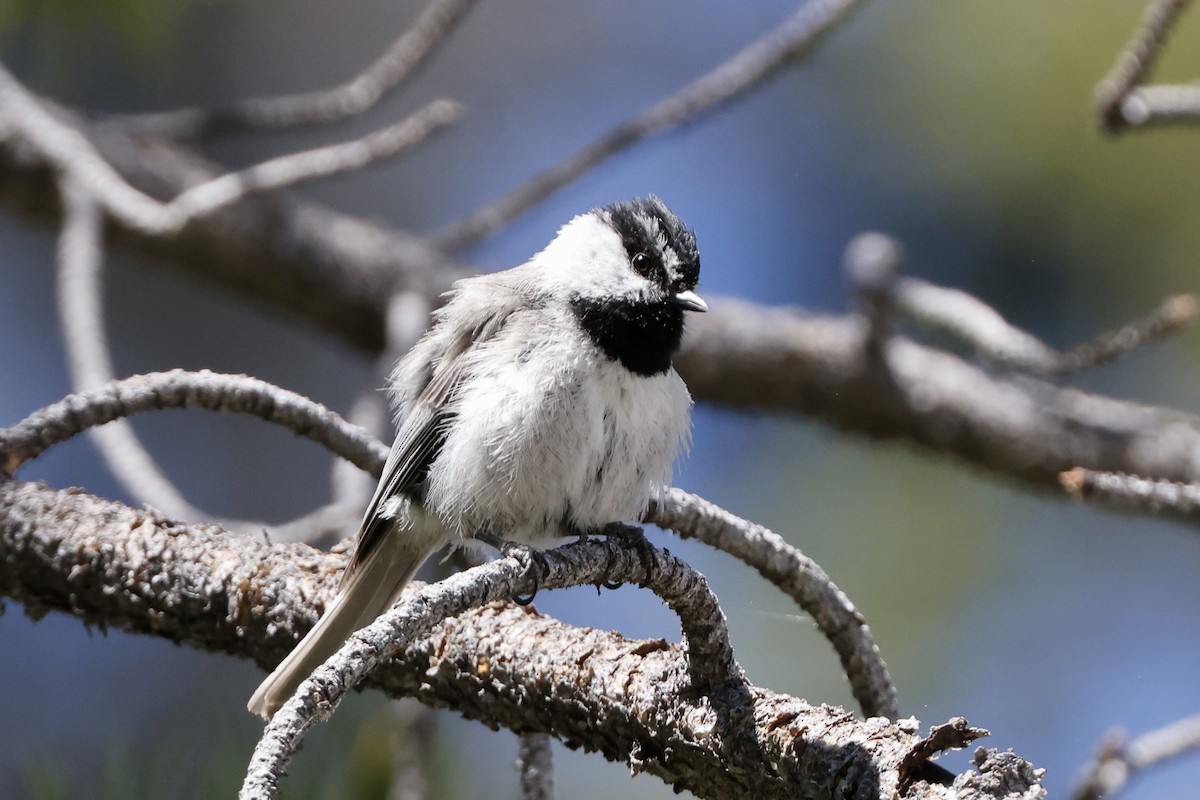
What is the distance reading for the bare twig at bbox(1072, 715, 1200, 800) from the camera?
7.07 ft

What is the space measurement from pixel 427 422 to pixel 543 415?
0.35 meters

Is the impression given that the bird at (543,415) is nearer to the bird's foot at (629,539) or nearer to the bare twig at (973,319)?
the bird's foot at (629,539)

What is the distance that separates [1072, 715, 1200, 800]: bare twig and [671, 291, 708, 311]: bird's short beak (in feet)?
3.80

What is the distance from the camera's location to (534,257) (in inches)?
119

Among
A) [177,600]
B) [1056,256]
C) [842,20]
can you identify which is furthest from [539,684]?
[1056,256]

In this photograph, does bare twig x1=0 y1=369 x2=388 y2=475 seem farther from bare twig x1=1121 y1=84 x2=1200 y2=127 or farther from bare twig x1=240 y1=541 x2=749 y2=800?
bare twig x1=1121 y1=84 x2=1200 y2=127

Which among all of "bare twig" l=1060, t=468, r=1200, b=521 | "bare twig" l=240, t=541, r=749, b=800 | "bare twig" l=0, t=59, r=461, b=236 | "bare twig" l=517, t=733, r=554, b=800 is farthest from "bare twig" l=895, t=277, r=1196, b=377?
"bare twig" l=517, t=733, r=554, b=800

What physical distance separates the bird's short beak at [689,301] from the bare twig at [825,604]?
0.58 meters

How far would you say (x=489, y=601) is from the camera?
1588 mm

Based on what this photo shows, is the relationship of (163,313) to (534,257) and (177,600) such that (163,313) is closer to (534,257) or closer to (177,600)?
(534,257)

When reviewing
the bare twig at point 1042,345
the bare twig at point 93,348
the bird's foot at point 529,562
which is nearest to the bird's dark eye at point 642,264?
the bird's foot at point 529,562

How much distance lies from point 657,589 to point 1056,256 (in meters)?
3.56

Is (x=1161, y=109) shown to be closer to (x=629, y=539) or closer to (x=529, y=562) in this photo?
(x=629, y=539)

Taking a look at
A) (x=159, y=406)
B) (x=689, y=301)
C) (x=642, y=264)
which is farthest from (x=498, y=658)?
(x=642, y=264)
